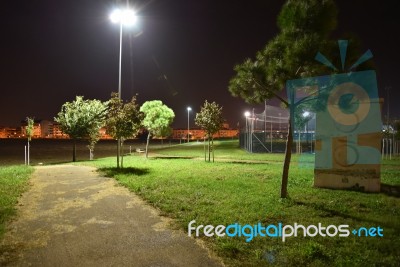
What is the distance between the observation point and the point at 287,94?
951 cm

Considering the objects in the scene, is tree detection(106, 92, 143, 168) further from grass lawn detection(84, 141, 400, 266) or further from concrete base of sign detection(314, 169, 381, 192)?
concrete base of sign detection(314, 169, 381, 192)

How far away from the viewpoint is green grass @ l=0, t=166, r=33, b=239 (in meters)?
7.75

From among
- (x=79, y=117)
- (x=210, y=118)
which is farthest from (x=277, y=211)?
(x=79, y=117)

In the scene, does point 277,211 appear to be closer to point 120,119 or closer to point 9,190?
point 9,190

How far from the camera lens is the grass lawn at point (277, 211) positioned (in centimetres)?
550

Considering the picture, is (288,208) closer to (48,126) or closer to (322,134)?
(322,134)

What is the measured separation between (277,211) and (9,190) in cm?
885

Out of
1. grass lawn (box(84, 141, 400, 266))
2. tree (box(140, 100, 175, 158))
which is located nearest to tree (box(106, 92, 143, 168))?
grass lawn (box(84, 141, 400, 266))

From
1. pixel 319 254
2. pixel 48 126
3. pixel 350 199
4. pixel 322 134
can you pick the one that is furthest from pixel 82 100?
pixel 48 126

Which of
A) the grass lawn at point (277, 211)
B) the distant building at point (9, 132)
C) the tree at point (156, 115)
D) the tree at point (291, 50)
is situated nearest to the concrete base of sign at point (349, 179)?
the grass lawn at point (277, 211)

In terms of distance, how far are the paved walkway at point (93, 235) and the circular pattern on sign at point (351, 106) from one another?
699 centimetres

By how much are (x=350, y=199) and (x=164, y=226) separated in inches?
236

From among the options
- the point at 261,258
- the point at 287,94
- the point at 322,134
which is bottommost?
the point at 261,258

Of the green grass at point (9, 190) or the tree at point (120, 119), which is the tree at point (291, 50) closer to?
the green grass at point (9, 190)
